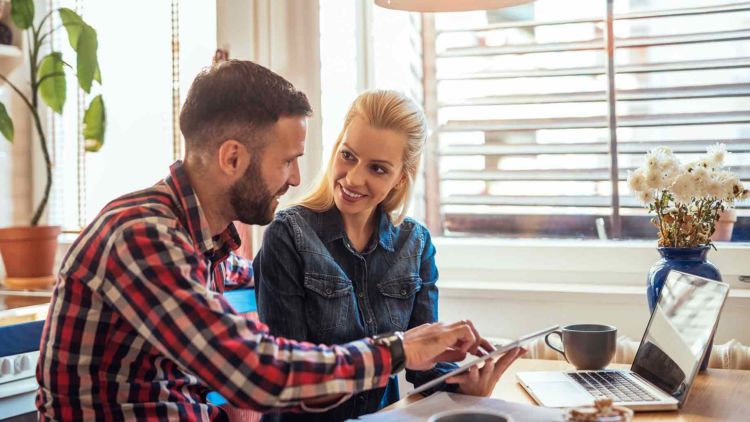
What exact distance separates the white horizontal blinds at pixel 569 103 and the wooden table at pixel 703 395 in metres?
0.85

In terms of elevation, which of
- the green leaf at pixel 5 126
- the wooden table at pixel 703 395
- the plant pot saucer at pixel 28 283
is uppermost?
the green leaf at pixel 5 126

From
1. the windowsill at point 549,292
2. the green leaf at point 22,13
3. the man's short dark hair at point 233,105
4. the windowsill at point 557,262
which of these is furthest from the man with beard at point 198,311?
the green leaf at point 22,13

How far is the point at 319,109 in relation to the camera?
8.15 ft

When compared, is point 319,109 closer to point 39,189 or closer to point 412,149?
point 412,149

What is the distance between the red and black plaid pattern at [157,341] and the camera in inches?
41.7

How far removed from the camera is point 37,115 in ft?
8.41

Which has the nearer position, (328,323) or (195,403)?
(195,403)

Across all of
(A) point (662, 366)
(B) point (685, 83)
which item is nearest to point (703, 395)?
(A) point (662, 366)

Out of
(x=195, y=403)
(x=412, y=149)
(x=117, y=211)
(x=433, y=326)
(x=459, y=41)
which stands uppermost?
(x=459, y=41)

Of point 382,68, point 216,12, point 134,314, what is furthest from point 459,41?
point 134,314

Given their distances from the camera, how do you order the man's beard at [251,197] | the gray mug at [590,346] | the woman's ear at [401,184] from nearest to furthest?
the man's beard at [251,197], the gray mug at [590,346], the woman's ear at [401,184]

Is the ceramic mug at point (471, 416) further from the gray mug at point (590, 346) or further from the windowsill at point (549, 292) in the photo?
the windowsill at point (549, 292)

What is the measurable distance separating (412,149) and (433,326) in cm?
66

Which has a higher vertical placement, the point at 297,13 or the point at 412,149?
the point at 297,13
